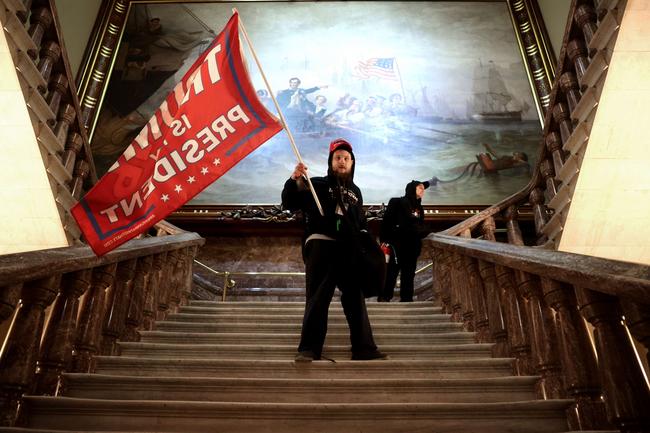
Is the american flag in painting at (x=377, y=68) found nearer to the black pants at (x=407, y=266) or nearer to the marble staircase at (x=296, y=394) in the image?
the black pants at (x=407, y=266)

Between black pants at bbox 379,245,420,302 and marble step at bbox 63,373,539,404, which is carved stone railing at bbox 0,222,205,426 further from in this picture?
black pants at bbox 379,245,420,302

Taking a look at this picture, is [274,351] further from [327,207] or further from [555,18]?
[555,18]

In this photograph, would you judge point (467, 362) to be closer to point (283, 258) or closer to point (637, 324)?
point (637, 324)

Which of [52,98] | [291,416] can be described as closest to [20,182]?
[52,98]

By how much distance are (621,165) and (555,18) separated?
226 inches

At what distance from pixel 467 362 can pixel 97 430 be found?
1.97m

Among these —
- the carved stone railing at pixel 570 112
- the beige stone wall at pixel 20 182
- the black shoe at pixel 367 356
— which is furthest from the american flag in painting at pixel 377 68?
the black shoe at pixel 367 356

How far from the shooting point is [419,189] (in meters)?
5.89

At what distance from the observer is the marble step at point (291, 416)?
2387 millimetres

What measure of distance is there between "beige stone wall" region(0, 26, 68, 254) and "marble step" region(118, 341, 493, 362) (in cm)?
234

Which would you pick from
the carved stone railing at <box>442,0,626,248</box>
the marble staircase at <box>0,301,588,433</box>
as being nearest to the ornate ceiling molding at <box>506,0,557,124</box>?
the carved stone railing at <box>442,0,626,248</box>

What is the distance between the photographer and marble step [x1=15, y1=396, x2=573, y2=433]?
2.39 metres

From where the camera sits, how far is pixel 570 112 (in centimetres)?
482

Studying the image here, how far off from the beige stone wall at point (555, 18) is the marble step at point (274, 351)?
7.54 meters
